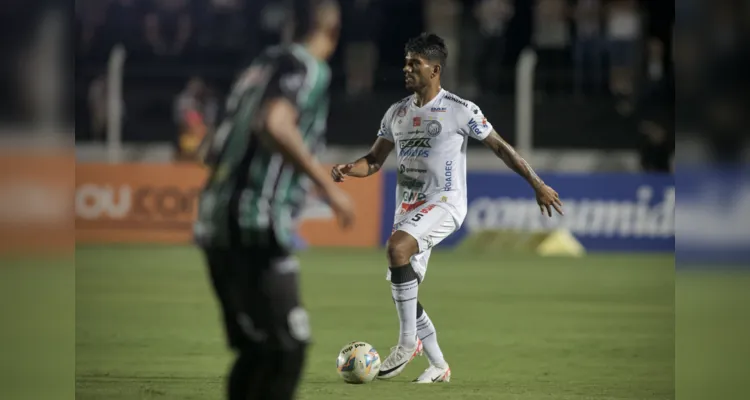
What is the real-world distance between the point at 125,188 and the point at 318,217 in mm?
3127

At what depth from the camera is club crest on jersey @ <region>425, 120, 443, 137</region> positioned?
7.48m

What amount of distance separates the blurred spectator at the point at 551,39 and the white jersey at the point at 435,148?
1355 centimetres

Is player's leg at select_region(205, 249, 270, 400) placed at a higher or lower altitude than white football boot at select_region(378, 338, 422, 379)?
higher

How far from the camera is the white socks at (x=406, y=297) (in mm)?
7266

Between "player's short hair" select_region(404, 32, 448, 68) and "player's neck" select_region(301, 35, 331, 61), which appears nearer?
"player's neck" select_region(301, 35, 331, 61)

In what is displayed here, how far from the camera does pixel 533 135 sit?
20922 mm

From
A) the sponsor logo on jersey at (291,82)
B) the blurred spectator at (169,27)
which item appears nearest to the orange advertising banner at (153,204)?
the blurred spectator at (169,27)

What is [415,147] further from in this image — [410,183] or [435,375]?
[435,375]

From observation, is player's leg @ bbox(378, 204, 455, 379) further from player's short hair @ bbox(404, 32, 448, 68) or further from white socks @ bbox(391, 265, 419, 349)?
player's short hair @ bbox(404, 32, 448, 68)

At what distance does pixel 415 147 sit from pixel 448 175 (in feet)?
0.91

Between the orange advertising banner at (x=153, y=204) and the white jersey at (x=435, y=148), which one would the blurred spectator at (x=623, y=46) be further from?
the white jersey at (x=435, y=148)

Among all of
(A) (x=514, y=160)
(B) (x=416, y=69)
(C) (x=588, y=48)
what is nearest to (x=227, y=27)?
(C) (x=588, y=48)

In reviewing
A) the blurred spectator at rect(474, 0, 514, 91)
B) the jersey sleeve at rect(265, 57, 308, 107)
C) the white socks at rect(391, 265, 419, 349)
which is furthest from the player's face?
the blurred spectator at rect(474, 0, 514, 91)

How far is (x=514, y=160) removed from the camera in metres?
6.96
